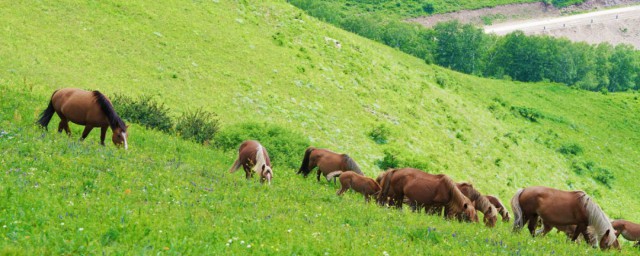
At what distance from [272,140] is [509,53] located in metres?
87.4

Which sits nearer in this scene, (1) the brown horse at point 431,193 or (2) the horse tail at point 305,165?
(1) the brown horse at point 431,193

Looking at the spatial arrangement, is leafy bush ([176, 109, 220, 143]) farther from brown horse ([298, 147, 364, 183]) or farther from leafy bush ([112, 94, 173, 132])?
A: brown horse ([298, 147, 364, 183])

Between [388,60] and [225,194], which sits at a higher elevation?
[225,194]

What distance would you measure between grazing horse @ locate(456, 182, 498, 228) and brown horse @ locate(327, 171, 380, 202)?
3327 mm

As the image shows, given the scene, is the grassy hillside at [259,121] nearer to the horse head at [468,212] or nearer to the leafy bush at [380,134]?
the leafy bush at [380,134]

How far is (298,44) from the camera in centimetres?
5047

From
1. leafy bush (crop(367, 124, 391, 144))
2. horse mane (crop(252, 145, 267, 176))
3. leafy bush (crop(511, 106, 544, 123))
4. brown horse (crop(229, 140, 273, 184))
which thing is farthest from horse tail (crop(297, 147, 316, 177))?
leafy bush (crop(511, 106, 544, 123))

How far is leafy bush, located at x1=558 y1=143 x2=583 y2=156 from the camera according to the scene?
→ 5681 centimetres

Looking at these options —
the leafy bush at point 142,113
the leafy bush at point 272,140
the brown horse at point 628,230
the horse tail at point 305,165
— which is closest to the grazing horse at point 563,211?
the brown horse at point 628,230

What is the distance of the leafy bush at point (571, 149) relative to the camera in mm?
56812

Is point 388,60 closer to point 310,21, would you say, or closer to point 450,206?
point 310,21

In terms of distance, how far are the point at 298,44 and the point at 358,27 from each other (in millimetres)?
63881

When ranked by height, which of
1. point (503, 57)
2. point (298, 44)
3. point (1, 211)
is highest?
point (1, 211)

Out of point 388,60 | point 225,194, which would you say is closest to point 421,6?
point 388,60
